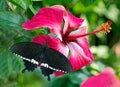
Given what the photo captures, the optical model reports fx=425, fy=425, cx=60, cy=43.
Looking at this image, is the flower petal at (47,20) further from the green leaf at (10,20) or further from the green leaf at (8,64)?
the green leaf at (8,64)

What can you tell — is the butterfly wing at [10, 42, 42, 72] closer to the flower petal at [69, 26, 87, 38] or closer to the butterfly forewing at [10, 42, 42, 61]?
the butterfly forewing at [10, 42, 42, 61]

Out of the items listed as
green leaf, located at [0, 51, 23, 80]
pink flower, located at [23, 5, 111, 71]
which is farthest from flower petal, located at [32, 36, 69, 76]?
green leaf, located at [0, 51, 23, 80]

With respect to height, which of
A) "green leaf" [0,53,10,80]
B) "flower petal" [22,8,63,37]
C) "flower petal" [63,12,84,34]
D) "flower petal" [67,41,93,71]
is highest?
"flower petal" [22,8,63,37]

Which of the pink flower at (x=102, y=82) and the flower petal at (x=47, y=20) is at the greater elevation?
the flower petal at (x=47, y=20)

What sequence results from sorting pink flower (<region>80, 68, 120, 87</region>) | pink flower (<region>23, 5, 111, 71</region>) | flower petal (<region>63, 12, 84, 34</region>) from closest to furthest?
pink flower (<region>80, 68, 120, 87</region>), pink flower (<region>23, 5, 111, 71</region>), flower petal (<region>63, 12, 84, 34</region>)

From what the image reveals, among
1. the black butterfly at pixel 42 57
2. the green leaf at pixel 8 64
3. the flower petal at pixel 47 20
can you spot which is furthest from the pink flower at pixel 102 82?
the green leaf at pixel 8 64

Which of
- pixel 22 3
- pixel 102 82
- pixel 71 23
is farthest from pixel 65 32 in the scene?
pixel 102 82

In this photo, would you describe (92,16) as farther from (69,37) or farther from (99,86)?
(99,86)

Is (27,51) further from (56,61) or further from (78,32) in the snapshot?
(78,32)
